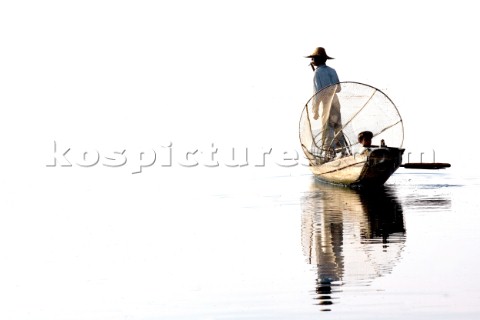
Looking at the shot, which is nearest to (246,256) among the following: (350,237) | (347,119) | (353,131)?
(350,237)

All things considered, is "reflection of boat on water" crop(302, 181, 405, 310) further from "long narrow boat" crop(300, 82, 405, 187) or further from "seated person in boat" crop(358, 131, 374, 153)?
"seated person in boat" crop(358, 131, 374, 153)

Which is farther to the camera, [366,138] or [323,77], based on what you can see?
[323,77]

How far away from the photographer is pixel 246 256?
10227mm

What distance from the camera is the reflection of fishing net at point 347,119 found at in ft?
62.0

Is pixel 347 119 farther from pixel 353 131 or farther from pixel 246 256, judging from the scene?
pixel 246 256

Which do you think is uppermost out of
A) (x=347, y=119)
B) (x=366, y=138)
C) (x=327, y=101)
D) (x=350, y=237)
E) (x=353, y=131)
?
(x=327, y=101)

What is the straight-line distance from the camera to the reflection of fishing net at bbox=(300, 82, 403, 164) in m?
18.9

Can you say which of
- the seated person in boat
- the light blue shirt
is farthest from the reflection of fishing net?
the seated person in boat

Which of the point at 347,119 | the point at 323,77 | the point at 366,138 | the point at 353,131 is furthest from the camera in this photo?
the point at 323,77

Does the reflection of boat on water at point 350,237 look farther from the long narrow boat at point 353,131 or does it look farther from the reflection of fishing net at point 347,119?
the reflection of fishing net at point 347,119

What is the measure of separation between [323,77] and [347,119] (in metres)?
1.61

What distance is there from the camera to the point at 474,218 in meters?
13.3

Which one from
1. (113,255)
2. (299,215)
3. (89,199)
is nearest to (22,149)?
(89,199)

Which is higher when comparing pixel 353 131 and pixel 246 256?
pixel 353 131
